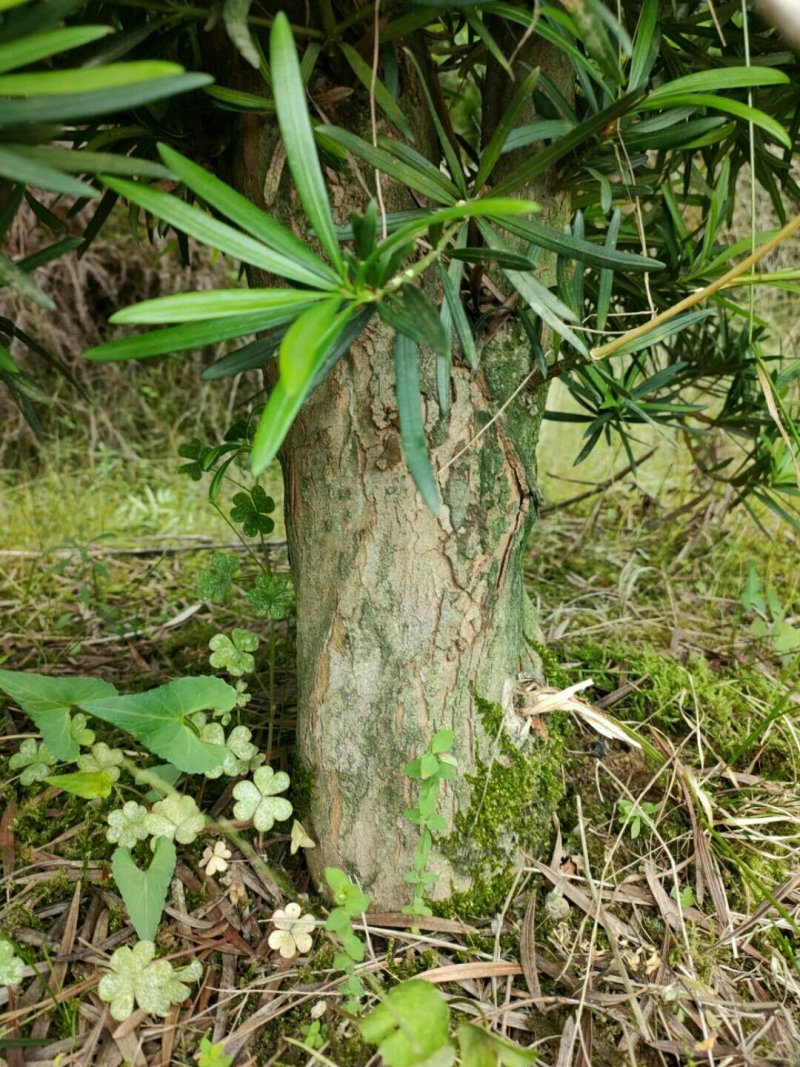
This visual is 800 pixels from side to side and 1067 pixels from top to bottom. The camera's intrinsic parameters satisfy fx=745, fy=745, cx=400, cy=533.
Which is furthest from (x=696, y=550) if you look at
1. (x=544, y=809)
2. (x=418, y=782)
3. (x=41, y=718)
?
(x=41, y=718)

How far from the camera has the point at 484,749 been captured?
88 cm

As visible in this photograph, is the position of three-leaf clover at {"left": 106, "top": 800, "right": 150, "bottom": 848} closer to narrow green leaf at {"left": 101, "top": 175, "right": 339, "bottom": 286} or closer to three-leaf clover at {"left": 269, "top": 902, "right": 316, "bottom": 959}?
three-leaf clover at {"left": 269, "top": 902, "right": 316, "bottom": 959}

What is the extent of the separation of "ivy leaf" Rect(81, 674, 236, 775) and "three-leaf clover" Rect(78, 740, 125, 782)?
3.3 inches

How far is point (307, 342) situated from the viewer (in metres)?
0.47

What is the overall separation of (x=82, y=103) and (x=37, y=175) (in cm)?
5

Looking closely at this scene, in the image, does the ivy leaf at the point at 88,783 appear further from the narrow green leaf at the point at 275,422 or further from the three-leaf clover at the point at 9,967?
the narrow green leaf at the point at 275,422

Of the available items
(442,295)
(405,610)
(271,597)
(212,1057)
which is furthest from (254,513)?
(212,1057)

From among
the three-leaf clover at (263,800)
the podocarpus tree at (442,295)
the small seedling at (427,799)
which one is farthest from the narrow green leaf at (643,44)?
the three-leaf clover at (263,800)

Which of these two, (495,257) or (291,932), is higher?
(495,257)

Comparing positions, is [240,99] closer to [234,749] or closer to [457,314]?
[457,314]

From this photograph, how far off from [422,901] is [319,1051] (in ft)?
0.59

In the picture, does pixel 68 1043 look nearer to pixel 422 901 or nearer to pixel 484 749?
pixel 422 901

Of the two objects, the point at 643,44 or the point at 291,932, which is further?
the point at 291,932

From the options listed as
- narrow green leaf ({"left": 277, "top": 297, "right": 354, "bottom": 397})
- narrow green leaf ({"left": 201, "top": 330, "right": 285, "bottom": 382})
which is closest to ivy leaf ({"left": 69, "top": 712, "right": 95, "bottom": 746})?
narrow green leaf ({"left": 201, "top": 330, "right": 285, "bottom": 382})
